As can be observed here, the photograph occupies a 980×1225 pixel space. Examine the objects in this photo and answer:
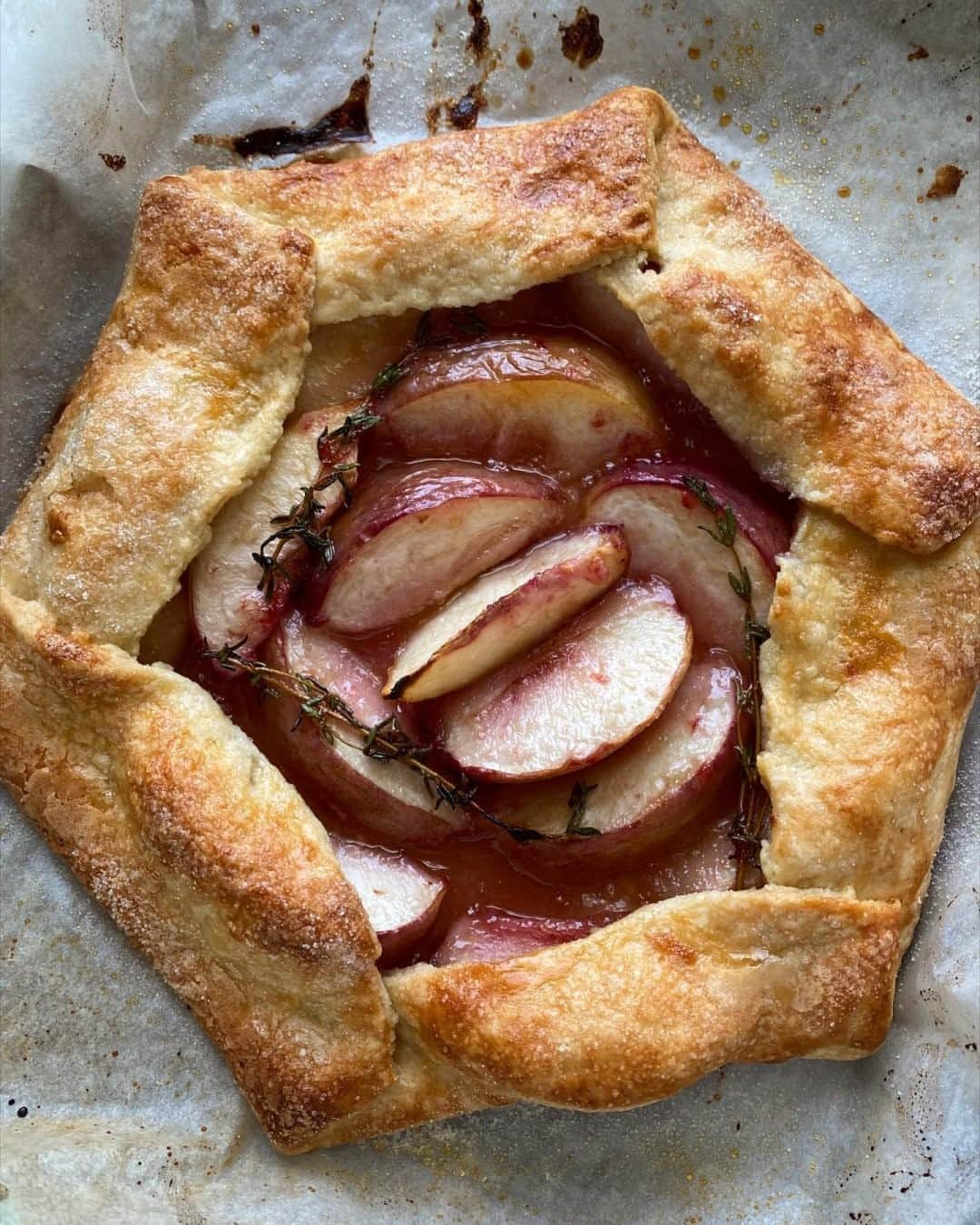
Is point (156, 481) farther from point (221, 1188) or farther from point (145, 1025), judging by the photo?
point (221, 1188)

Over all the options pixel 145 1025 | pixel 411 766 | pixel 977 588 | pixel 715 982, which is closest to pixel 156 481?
pixel 411 766

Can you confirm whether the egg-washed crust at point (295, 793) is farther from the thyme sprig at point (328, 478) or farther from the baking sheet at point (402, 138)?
the baking sheet at point (402, 138)

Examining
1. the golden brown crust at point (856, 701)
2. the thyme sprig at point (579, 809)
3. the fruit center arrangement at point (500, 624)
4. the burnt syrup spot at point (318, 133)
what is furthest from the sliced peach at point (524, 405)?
the burnt syrup spot at point (318, 133)

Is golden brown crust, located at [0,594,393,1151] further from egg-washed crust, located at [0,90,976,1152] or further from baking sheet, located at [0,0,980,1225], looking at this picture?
baking sheet, located at [0,0,980,1225]

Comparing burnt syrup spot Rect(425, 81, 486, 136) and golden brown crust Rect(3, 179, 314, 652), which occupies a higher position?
Result: burnt syrup spot Rect(425, 81, 486, 136)

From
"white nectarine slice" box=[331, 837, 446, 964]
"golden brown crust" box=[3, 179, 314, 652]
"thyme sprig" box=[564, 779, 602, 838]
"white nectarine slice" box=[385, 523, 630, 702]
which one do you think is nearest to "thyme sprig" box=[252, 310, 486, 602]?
"golden brown crust" box=[3, 179, 314, 652]

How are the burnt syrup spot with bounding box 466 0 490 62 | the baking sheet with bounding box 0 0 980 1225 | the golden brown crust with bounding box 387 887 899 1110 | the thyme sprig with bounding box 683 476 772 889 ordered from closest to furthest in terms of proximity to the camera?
the golden brown crust with bounding box 387 887 899 1110 < the thyme sprig with bounding box 683 476 772 889 < the baking sheet with bounding box 0 0 980 1225 < the burnt syrup spot with bounding box 466 0 490 62

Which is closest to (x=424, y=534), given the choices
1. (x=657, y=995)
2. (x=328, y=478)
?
(x=328, y=478)
